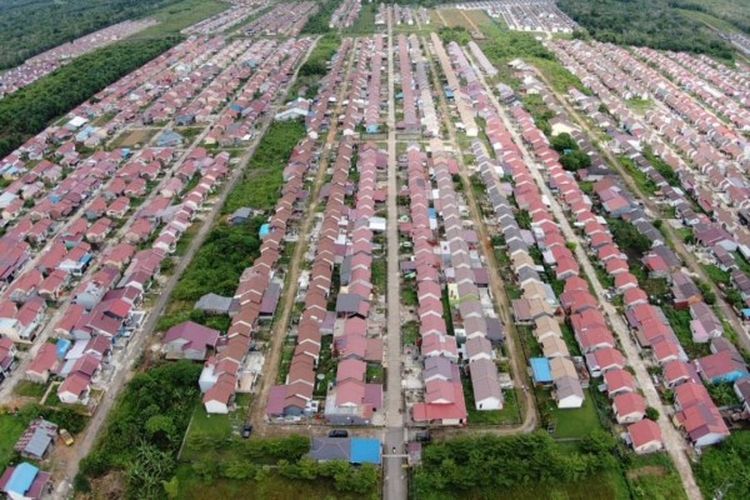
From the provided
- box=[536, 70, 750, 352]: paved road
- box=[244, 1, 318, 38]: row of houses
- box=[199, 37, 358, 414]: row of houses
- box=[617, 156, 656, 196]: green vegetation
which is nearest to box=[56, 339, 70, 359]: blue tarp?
box=[199, 37, 358, 414]: row of houses

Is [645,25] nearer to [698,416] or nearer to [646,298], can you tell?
[646,298]

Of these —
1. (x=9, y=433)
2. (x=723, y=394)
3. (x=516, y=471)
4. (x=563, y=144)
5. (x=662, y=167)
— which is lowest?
(x=9, y=433)

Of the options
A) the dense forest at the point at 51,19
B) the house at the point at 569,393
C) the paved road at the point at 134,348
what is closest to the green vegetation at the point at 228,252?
the paved road at the point at 134,348

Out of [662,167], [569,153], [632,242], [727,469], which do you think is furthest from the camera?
[569,153]

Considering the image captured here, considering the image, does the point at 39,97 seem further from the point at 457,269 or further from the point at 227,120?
the point at 457,269

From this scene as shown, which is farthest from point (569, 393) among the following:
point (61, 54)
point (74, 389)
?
point (61, 54)

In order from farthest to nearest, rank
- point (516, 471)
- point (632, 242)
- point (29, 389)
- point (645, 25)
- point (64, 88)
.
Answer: point (645, 25) < point (64, 88) < point (632, 242) < point (29, 389) < point (516, 471)
